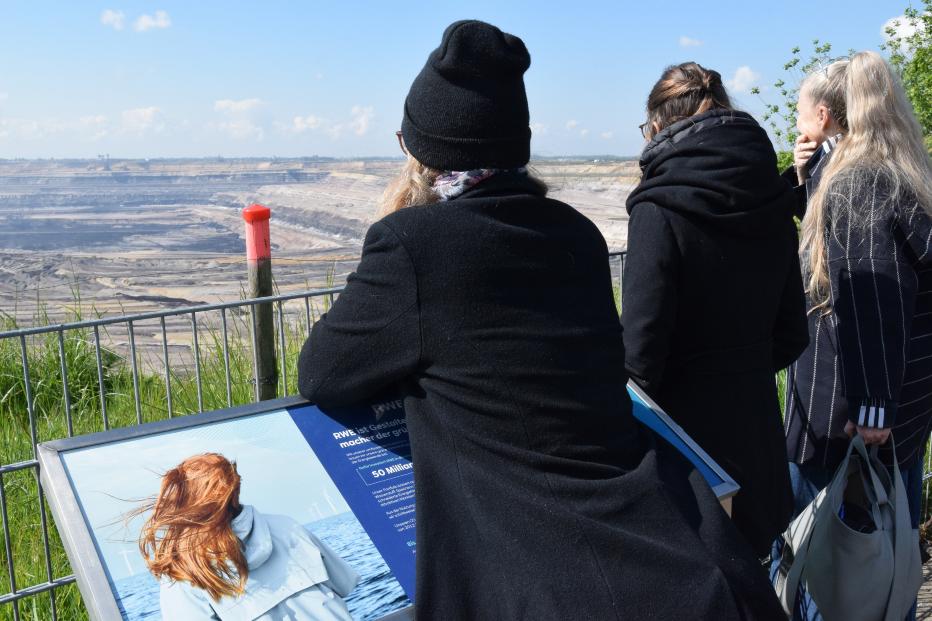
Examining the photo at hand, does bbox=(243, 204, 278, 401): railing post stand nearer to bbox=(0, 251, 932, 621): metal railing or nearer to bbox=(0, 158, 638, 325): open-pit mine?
bbox=(0, 251, 932, 621): metal railing

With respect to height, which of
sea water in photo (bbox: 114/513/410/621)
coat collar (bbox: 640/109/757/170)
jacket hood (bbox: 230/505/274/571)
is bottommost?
sea water in photo (bbox: 114/513/410/621)

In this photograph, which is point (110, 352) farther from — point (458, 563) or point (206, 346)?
point (458, 563)

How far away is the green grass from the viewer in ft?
12.5

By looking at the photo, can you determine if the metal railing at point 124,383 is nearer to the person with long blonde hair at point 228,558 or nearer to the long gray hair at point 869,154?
the long gray hair at point 869,154

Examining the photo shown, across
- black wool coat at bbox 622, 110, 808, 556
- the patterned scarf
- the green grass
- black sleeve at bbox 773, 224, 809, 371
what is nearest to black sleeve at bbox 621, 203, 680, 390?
black wool coat at bbox 622, 110, 808, 556

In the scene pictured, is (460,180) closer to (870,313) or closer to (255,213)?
(870,313)

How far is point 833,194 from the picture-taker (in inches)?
114

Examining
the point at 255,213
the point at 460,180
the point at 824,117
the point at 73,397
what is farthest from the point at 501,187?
the point at 73,397

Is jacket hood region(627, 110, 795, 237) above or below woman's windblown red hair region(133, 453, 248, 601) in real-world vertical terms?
above

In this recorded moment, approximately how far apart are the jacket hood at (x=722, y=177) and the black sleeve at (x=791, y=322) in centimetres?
21

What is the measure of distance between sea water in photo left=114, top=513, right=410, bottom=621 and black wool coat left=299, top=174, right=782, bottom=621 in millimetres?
85

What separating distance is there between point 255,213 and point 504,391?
2.68 meters

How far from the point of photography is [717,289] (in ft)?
8.31

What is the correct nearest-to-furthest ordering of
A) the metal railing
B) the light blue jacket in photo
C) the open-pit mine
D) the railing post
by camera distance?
the light blue jacket in photo → the metal railing → the railing post → the open-pit mine
